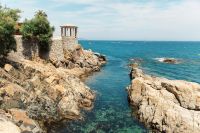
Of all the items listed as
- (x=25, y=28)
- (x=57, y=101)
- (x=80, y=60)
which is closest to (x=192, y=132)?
(x=57, y=101)

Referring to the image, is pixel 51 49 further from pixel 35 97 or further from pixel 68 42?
pixel 35 97

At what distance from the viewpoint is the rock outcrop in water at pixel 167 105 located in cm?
3481

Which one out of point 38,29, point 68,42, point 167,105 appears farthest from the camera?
point 68,42

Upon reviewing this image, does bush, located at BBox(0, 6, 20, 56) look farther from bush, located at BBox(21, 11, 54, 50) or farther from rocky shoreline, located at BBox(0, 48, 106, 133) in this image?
bush, located at BBox(21, 11, 54, 50)

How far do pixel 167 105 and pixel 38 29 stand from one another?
30639 mm

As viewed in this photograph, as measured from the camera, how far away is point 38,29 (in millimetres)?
58094

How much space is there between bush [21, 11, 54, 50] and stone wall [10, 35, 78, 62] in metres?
1.25

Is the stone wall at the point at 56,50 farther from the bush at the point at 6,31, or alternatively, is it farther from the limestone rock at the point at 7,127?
the limestone rock at the point at 7,127

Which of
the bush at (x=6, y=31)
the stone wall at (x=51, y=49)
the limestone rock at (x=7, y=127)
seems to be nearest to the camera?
the limestone rock at (x=7, y=127)

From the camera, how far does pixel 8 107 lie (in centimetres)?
3516

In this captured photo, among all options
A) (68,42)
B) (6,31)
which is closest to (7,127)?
(6,31)

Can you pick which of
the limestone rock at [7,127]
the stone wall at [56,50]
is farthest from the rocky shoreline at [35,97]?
the stone wall at [56,50]

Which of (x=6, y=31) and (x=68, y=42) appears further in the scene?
(x=68, y=42)

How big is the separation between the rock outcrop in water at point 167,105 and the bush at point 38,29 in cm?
2165
